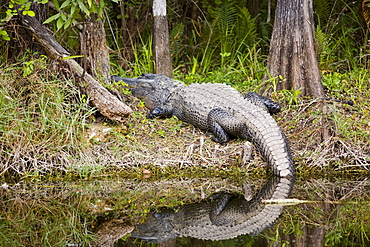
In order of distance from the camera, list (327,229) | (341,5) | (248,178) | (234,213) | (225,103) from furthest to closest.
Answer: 1. (341,5)
2. (225,103)
3. (248,178)
4. (234,213)
5. (327,229)

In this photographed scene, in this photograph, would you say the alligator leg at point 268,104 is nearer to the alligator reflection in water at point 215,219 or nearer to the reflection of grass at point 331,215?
the reflection of grass at point 331,215

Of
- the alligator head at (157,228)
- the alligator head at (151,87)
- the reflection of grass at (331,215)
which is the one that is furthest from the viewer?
the alligator head at (151,87)

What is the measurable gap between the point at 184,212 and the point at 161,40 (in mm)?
3955

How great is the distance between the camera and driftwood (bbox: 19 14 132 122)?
5953mm

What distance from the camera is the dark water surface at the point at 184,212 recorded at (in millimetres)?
3660

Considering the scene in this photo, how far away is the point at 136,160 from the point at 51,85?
4.68 ft

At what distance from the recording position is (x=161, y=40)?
7.59m

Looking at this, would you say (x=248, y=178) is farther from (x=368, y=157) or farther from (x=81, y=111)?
(x=81, y=111)

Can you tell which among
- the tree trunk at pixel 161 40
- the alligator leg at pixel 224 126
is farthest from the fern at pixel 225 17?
the alligator leg at pixel 224 126

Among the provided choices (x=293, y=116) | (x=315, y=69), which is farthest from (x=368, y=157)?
(x=315, y=69)

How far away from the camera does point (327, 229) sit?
149 inches

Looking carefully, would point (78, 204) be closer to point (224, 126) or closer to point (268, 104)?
point (224, 126)

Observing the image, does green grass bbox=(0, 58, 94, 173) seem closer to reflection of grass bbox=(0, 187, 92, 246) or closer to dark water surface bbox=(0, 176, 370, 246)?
dark water surface bbox=(0, 176, 370, 246)

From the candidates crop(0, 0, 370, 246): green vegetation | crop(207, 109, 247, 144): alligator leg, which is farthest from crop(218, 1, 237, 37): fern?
crop(207, 109, 247, 144): alligator leg
